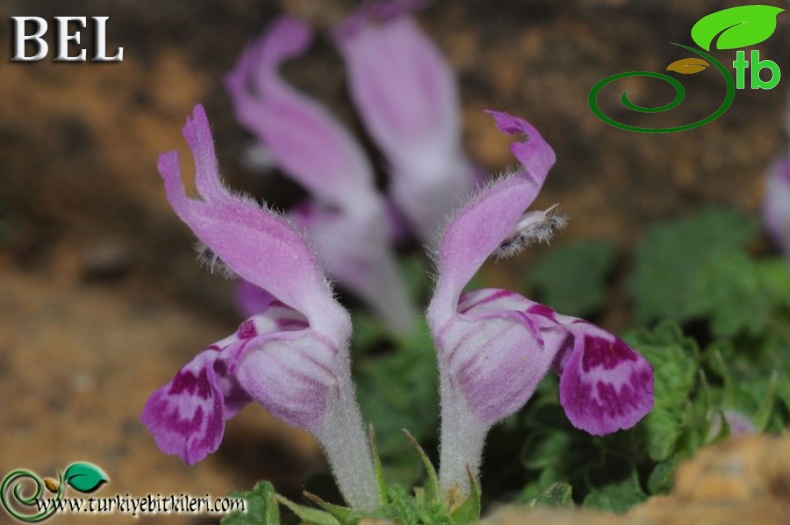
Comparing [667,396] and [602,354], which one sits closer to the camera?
[602,354]

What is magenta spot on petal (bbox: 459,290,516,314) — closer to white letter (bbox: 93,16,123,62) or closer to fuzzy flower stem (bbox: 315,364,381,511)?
fuzzy flower stem (bbox: 315,364,381,511)

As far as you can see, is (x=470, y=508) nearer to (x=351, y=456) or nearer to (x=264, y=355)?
(x=351, y=456)

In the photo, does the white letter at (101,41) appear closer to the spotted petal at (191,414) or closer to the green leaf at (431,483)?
the spotted petal at (191,414)

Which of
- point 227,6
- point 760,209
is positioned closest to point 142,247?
point 227,6

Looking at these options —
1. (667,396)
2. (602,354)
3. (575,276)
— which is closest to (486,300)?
(602,354)

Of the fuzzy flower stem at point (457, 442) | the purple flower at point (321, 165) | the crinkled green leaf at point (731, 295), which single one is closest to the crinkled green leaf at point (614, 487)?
the fuzzy flower stem at point (457, 442)

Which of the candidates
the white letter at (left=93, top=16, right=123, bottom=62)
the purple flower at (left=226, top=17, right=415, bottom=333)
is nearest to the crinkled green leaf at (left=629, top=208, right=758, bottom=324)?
the purple flower at (left=226, top=17, right=415, bottom=333)
